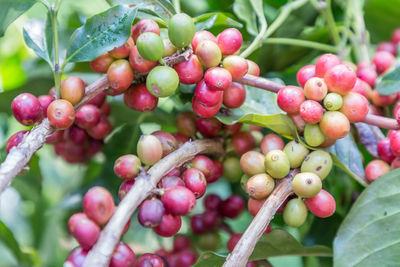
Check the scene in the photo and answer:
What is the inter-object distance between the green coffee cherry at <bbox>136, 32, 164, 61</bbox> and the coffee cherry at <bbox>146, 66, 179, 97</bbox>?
0.02 m

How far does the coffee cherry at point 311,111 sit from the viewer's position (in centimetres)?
50

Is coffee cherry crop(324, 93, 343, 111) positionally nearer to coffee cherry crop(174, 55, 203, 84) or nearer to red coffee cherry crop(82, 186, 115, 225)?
coffee cherry crop(174, 55, 203, 84)

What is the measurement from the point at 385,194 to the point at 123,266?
1.06 ft

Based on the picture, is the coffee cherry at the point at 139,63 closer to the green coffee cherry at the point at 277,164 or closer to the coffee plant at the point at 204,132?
the coffee plant at the point at 204,132

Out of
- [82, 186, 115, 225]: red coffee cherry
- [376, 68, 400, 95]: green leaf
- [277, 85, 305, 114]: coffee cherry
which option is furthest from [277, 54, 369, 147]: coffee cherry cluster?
[82, 186, 115, 225]: red coffee cherry

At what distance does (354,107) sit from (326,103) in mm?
34

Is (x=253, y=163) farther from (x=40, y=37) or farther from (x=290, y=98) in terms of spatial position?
(x=40, y=37)

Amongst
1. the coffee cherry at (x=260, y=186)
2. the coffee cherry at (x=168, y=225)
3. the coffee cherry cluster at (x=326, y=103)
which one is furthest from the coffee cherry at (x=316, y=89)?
the coffee cherry at (x=168, y=225)

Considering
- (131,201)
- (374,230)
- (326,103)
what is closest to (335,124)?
(326,103)

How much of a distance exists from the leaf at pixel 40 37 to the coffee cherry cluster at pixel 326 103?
0.94 ft

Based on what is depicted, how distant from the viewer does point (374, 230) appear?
1.70 ft

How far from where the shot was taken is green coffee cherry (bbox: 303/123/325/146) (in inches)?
20.3

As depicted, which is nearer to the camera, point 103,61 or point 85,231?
point 85,231

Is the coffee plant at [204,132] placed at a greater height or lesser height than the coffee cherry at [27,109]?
lesser
